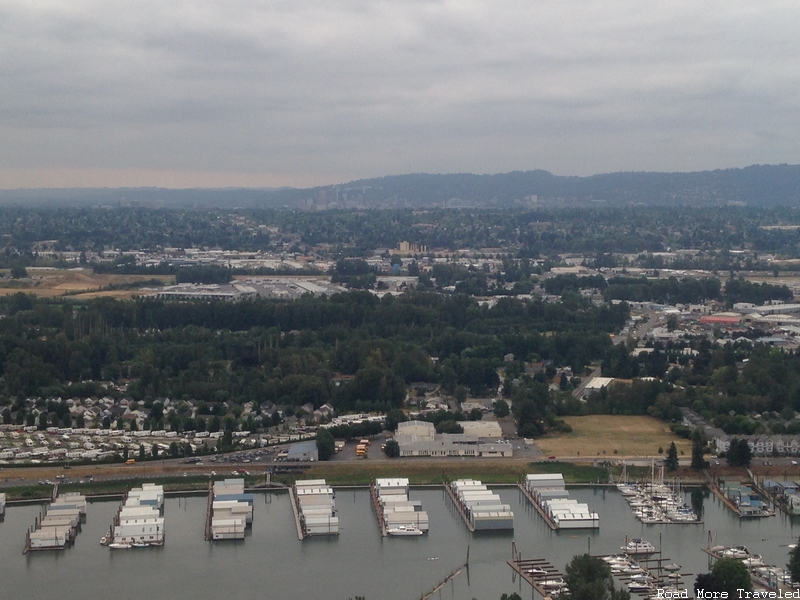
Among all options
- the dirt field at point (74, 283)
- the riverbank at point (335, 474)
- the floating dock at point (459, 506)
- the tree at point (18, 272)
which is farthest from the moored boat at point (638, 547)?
the tree at point (18, 272)

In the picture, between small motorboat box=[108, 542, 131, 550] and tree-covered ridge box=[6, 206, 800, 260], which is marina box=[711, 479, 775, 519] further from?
tree-covered ridge box=[6, 206, 800, 260]

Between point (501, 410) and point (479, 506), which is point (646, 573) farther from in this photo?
point (501, 410)

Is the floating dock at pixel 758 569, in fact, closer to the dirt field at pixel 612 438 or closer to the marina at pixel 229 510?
the dirt field at pixel 612 438

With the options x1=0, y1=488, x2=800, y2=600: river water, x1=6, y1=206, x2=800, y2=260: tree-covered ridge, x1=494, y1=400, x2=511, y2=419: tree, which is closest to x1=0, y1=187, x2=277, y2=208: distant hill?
x1=6, y1=206, x2=800, y2=260: tree-covered ridge

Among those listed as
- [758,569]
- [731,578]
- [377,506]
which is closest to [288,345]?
[377,506]

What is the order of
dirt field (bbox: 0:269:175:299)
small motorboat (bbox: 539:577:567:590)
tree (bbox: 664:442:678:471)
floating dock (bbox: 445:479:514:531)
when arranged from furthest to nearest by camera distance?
dirt field (bbox: 0:269:175:299), tree (bbox: 664:442:678:471), floating dock (bbox: 445:479:514:531), small motorboat (bbox: 539:577:567:590)
